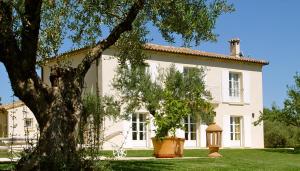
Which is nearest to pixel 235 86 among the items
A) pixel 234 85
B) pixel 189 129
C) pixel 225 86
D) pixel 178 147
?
pixel 234 85

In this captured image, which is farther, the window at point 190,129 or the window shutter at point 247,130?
the window shutter at point 247,130

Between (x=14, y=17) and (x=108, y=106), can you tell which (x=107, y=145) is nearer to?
(x=108, y=106)

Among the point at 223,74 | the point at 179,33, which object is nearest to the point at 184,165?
the point at 179,33

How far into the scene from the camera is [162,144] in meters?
15.5

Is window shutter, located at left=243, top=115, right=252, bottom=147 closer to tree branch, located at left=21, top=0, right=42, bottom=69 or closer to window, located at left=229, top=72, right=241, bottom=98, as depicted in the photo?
window, located at left=229, top=72, right=241, bottom=98

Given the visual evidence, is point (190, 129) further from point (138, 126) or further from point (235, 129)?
point (235, 129)

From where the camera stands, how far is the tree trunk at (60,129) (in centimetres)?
824

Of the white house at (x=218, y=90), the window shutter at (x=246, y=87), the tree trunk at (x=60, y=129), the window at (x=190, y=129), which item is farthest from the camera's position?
the window shutter at (x=246, y=87)

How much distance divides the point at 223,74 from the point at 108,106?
883cm

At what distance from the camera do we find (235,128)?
30969mm

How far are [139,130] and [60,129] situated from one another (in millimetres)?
17954

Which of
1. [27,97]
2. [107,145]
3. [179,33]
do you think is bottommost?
[107,145]

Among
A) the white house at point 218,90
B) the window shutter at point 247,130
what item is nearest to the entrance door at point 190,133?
the white house at point 218,90

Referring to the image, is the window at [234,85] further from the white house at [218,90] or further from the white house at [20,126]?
the white house at [20,126]
